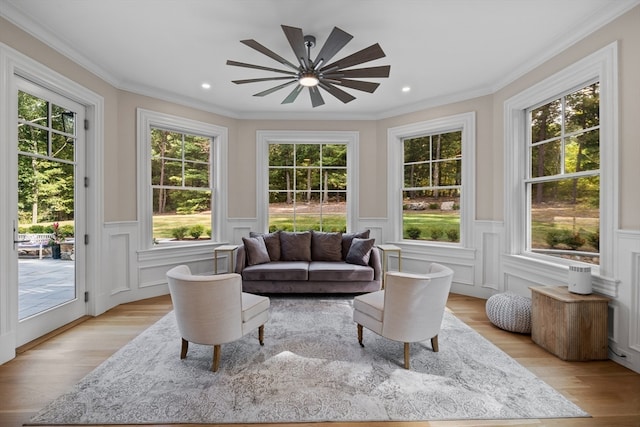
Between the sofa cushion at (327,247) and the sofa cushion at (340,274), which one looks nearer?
the sofa cushion at (340,274)

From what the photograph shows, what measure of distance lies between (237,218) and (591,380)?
4.68m

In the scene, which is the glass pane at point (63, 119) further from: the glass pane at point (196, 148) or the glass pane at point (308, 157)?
the glass pane at point (308, 157)

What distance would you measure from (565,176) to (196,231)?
4975 mm

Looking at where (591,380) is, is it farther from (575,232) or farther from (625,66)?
(625,66)

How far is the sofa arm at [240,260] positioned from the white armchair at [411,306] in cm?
224

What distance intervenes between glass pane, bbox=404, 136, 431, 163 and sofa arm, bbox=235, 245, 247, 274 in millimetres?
3083

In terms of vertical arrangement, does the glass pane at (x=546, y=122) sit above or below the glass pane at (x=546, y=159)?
above

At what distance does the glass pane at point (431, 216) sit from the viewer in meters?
4.67

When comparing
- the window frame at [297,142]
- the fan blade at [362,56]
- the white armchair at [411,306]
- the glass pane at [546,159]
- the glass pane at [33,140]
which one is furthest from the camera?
the window frame at [297,142]

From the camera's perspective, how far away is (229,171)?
16.7ft

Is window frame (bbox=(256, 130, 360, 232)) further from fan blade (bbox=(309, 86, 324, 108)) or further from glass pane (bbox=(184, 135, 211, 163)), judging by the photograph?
fan blade (bbox=(309, 86, 324, 108))

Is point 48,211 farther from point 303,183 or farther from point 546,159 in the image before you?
point 546,159

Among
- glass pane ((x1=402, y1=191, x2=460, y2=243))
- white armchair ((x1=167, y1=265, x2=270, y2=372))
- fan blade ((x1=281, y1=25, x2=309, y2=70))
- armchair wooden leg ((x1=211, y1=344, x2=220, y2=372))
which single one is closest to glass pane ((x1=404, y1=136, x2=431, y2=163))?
glass pane ((x1=402, y1=191, x2=460, y2=243))

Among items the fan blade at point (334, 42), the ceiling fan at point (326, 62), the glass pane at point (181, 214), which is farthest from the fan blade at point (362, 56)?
the glass pane at point (181, 214)
